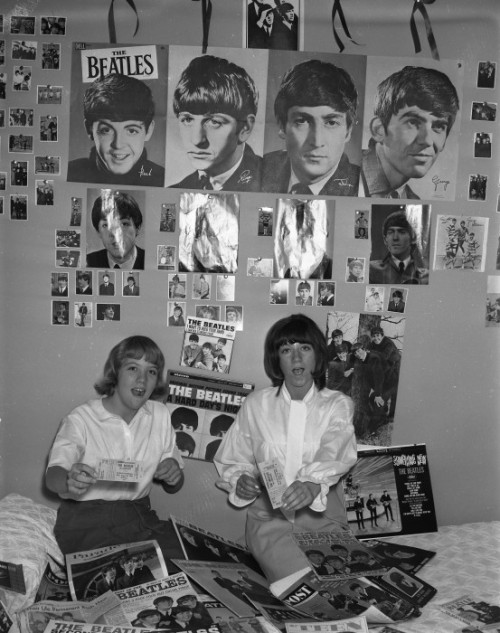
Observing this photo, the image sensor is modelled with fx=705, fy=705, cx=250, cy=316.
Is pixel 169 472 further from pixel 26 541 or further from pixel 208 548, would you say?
pixel 26 541

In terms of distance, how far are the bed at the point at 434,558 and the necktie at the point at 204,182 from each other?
1114mm

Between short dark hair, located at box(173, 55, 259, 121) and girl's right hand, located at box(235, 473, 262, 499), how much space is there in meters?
1.14

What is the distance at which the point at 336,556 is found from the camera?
71.7 inches

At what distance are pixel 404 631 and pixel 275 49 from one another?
1721 millimetres

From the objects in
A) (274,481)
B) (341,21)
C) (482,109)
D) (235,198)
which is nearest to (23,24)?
(235,198)

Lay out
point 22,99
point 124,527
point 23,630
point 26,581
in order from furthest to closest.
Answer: point 22,99
point 124,527
point 26,581
point 23,630

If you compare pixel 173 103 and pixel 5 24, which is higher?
pixel 5 24

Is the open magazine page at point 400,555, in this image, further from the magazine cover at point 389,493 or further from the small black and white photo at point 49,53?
the small black and white photo at point 49,53

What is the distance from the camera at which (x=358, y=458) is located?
7.59ft

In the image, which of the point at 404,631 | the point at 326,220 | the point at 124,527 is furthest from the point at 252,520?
the point at 326,220

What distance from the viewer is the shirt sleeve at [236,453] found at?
212 centimetres

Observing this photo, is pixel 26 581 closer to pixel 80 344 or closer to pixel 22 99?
pixel 80 344

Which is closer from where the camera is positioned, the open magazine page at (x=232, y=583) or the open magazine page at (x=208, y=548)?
the open magazine page at (x=232, y=583)

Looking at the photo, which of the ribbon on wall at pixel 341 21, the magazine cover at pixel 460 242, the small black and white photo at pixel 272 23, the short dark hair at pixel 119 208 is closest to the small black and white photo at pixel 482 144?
the magazine cover at pixel 460 242
